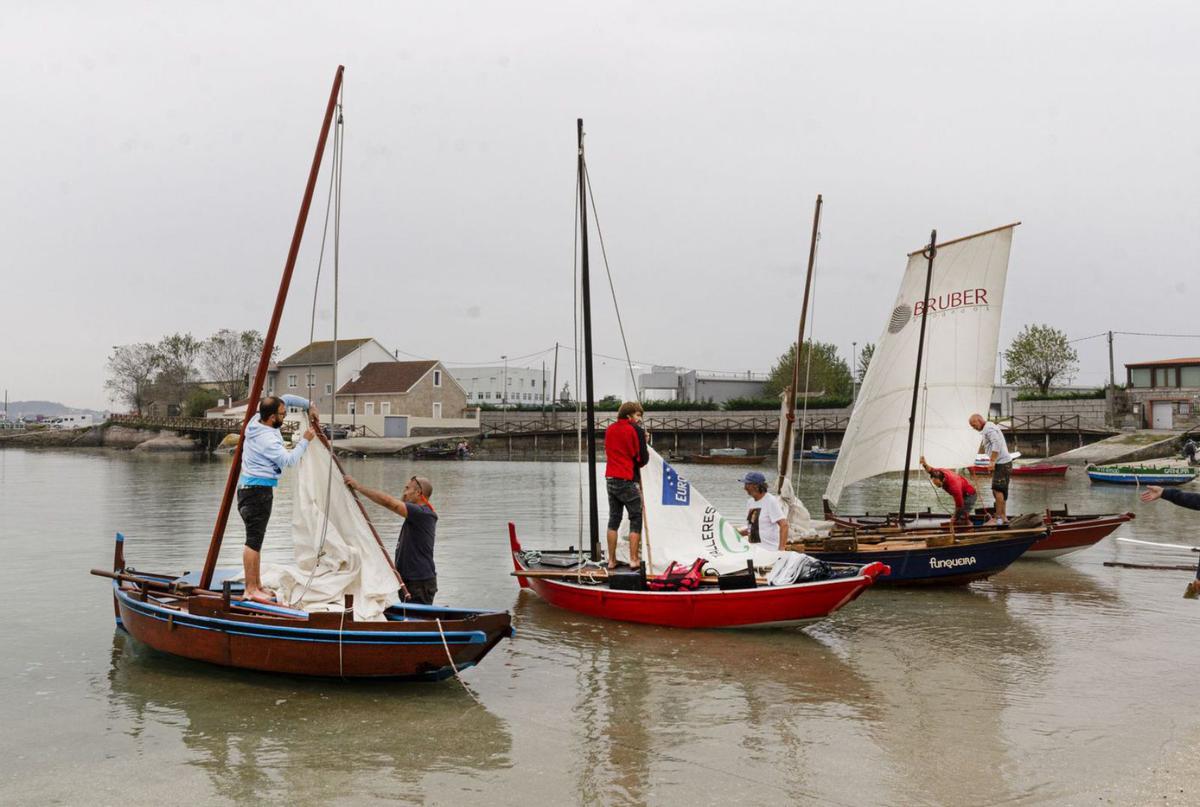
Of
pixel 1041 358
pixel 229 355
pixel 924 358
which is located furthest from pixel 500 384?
pixel 924 358

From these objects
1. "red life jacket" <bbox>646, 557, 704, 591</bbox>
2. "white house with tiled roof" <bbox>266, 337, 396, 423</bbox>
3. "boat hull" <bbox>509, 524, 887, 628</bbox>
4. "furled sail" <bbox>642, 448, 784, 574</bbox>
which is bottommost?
"boat hull" <bbox>509, 524, 887, 628</bbox>

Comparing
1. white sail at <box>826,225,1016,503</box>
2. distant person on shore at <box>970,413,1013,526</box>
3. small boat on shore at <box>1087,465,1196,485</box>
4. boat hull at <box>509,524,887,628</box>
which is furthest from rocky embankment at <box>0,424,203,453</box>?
boat hull at <box>509,524,887,628</box>

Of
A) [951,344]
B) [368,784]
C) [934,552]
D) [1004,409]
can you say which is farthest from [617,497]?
[1004,409]

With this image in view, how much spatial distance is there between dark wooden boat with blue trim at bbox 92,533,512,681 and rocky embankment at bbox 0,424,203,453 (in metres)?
84.3

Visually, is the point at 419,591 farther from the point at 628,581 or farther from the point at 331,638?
the point at 628,581

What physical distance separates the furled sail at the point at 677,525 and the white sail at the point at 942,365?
5.82 metres

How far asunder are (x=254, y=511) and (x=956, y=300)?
1381 cm

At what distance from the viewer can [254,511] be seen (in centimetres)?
963

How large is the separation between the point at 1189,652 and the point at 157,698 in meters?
11.3

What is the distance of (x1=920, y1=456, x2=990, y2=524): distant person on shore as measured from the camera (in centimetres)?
1564

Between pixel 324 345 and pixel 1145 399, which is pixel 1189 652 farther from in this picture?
→ pixel 324 345

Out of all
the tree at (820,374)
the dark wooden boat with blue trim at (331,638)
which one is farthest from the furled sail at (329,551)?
the tree at (820,374)

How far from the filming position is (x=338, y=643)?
871cm

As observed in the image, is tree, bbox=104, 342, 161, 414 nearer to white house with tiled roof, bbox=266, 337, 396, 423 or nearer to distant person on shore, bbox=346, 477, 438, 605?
white house with tiled roof, bbox=266, 337, 396, 423
